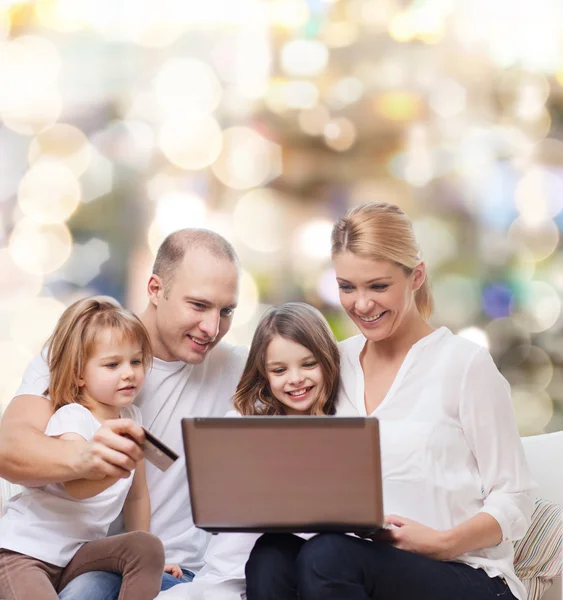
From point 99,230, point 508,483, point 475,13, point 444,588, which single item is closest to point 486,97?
point 475,13

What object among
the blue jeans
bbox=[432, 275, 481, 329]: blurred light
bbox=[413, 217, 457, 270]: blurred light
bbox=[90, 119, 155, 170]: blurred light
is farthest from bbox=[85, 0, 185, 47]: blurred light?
the blue jeans

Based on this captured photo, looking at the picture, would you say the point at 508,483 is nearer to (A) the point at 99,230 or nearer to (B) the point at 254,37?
(A) the point at 99,230

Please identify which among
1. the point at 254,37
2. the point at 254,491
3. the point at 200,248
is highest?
the point at 254,37

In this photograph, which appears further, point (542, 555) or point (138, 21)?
point (138, 21)

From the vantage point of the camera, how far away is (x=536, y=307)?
98.9 inches

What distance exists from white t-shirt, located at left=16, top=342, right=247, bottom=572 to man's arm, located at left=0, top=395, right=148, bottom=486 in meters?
0.05

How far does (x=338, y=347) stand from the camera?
1627mm

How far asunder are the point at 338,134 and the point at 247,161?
259mm

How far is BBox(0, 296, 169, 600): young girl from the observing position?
4.62ft

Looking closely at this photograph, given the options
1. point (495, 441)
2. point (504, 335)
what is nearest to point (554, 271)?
point (504, 335)

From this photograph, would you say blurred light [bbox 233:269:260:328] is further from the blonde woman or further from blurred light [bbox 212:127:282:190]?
the blonde woman

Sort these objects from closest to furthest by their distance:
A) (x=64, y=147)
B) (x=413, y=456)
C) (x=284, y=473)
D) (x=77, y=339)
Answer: (x=284, y=473), (x=413, y=456), (x=77, y=339), (x=64, y=147)

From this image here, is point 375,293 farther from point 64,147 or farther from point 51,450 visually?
point 64,147

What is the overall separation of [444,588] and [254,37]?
171 centimetres
